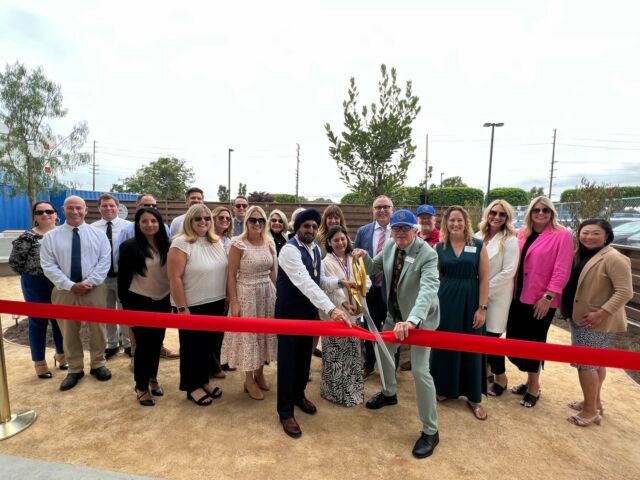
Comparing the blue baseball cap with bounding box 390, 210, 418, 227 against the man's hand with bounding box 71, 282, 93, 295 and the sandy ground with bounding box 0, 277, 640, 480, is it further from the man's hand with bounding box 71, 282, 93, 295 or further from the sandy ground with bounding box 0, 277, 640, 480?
the man's hand with bounding box 71, 282, 93, 295

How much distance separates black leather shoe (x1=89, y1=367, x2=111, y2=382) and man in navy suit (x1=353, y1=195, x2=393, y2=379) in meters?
2.92

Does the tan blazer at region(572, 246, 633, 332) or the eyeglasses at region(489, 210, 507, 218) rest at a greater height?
the eyeglasses at region(489, 210, 507, 218)

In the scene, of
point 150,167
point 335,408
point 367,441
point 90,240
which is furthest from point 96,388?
point 150,167

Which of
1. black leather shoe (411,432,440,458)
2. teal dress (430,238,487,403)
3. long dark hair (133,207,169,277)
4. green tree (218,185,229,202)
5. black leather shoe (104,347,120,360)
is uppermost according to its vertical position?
green tree (218,185,229,202)

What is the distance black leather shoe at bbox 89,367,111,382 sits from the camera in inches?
149

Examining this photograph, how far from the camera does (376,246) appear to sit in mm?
4227

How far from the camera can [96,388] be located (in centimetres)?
362

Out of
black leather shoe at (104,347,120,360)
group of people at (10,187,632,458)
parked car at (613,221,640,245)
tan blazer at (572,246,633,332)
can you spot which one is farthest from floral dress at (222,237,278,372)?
parked car at (613,221,640,245)

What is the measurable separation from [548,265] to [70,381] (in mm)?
5093

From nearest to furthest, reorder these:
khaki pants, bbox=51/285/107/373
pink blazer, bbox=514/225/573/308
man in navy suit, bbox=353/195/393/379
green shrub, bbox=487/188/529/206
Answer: pink blazer, bbox=514/225/573/308
khaki pants, bbox=51/285/107/373
man in navy suit, bbox=353/195/393/379
green shrub, bbox=487/188/529/206

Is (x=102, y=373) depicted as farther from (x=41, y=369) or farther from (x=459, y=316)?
(x=459, y=316)

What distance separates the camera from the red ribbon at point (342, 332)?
2.04 m

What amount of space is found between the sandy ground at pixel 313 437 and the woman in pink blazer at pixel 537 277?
0.63 metres

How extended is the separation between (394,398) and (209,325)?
2.05 metres
